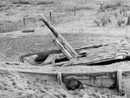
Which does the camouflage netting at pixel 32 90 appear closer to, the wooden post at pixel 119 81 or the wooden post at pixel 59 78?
the wooden post at pixel 59 78

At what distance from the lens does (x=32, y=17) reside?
15.5m

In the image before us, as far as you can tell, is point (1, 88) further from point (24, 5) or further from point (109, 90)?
point (24, 5)

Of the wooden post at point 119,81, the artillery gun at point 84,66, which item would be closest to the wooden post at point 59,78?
the artillery gun at point 84,66

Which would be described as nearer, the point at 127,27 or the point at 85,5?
the point at 127,27

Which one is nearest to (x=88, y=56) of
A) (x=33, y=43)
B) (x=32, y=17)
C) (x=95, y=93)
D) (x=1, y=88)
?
(x=95, y=93)

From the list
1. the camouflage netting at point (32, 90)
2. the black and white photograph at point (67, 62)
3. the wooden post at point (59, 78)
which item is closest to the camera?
the camouflage netting at point (32, 90)

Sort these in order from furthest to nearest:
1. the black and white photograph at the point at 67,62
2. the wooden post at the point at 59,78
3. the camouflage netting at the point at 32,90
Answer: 1. the wooden post at the point at 59,78
2. the black and white photograph at the point at 67,62
3. the camouflage netting at the point at 32,90

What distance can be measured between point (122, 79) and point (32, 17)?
10.4 meters

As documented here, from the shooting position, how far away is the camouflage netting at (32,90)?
5.22 metres

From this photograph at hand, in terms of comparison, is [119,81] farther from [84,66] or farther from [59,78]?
[59,78]

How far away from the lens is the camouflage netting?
5.22m

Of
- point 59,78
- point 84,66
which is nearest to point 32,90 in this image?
point 59,78

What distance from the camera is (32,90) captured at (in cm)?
544

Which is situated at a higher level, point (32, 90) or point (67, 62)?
point (67, 62)
